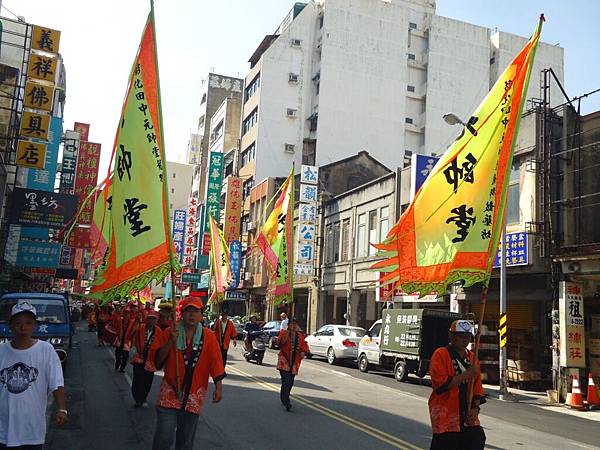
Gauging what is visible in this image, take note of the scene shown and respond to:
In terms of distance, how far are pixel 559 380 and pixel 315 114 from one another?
3525 centimetres

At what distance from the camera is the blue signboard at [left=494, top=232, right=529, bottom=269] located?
19.3 m

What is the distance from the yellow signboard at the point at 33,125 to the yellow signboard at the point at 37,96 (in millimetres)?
384

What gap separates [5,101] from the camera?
24.0 metres

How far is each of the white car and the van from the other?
1120 centimetres

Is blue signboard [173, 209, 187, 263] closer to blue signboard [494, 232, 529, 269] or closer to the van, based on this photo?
blue signboard [494, 232, 529, 269]

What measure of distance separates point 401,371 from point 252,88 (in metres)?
38.9

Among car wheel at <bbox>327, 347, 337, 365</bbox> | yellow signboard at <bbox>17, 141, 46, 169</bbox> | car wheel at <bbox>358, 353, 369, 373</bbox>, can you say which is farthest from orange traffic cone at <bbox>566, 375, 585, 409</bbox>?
yellow signboard at <bbox>17, 141, 46, 169</bbox>

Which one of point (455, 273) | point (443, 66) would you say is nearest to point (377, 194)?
point (443, 66)

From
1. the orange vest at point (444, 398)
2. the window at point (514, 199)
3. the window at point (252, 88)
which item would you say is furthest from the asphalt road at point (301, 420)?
the window at point (252, 88)

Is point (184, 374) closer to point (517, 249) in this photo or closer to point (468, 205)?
point (468, 205)

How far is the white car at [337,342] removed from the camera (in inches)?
936

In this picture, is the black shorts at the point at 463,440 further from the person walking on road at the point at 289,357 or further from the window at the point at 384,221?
the window at the point at 384,221

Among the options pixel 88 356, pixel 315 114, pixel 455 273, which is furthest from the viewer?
pixel 315 114

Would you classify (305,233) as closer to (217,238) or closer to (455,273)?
(217,238)
